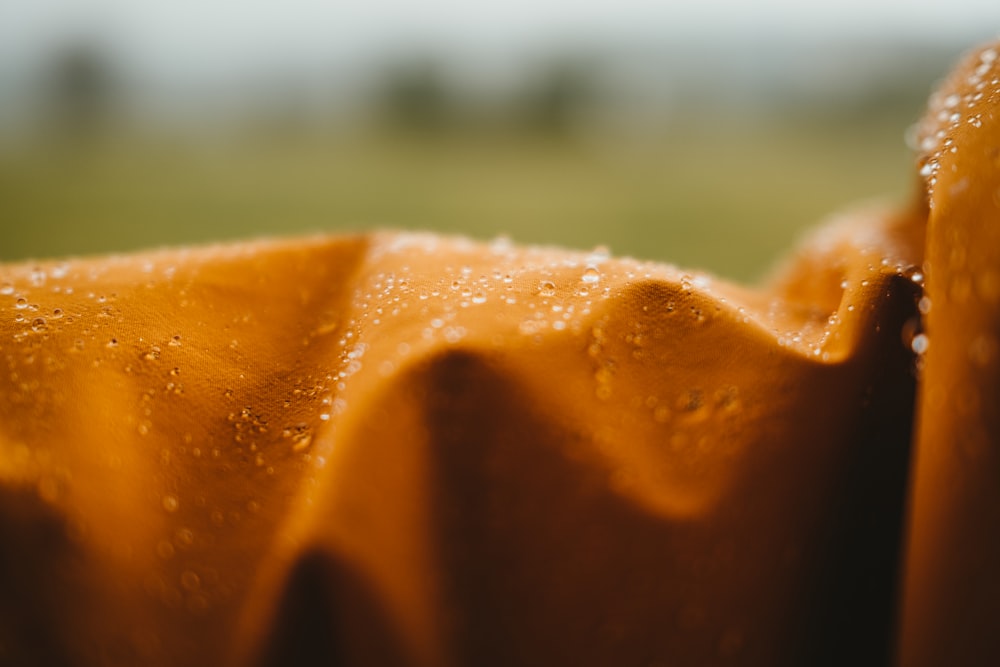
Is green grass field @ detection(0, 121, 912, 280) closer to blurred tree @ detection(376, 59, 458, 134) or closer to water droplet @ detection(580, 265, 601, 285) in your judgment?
blurred tree @ detection(376, 59, 458, 134)

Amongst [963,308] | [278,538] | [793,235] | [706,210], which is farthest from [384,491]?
[706,210]

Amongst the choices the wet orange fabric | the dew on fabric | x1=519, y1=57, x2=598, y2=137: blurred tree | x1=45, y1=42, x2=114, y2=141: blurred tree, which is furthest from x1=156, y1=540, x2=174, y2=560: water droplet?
x1=45, y1=42, x2=114, y2=141: blurred tree

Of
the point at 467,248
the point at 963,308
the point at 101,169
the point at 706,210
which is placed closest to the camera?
the point at 963,308

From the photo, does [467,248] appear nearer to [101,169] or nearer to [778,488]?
[778,488]

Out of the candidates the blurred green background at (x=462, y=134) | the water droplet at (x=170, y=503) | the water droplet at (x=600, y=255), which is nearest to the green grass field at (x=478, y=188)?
the blurred green background at (x=462, y=134)

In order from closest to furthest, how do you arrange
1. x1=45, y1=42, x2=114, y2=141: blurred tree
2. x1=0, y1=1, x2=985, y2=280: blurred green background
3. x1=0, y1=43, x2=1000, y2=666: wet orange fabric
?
x1=0, y1=43, x2=1000, y2=666: wet orange fabric < x1=0, y1=1, x2=985, y2=280: blurred green background < x1=45, y1=42, x2=114, y2=141: blurred tree

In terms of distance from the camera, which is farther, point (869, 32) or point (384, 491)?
point (869, 32)

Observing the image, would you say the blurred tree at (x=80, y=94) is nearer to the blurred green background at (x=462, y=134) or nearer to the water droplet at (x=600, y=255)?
the blurred green background at (x=462, y=134)
